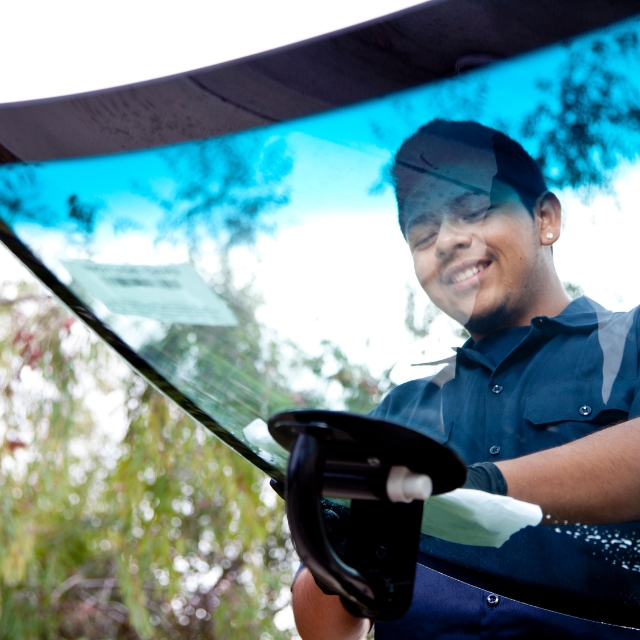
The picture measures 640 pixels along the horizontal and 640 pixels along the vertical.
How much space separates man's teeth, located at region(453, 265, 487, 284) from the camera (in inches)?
20.8

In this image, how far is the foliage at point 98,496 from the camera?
114 inches

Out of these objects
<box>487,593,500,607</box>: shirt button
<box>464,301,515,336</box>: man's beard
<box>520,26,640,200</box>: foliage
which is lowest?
<box>487,593,500,607</box>: shirt button

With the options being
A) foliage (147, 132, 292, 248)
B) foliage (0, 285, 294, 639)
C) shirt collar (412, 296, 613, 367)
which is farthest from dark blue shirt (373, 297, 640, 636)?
foliage (0, 285, 294, 639)

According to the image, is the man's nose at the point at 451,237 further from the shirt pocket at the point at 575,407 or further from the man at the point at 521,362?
the shirt pocket at the point at 575,407

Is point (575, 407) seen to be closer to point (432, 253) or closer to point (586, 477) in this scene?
point (586, 477)

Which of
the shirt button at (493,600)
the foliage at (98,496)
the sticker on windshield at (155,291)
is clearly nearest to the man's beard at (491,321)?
the sticker on windshield at (155,291)

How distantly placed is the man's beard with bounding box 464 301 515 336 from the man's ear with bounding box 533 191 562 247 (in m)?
0.05

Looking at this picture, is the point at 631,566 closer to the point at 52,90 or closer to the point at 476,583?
the point at 476,583

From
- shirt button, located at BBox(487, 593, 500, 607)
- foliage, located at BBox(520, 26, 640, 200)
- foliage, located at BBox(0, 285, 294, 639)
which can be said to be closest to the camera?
foliage, located at BBox(520, 26, 640, 200)

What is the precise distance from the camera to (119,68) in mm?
569

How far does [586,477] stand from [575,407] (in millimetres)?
49

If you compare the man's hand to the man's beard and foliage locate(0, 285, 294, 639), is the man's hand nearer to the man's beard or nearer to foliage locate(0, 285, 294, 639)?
the man's beard

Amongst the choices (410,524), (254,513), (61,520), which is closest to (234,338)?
(410,524)

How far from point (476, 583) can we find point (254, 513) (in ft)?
7.55
